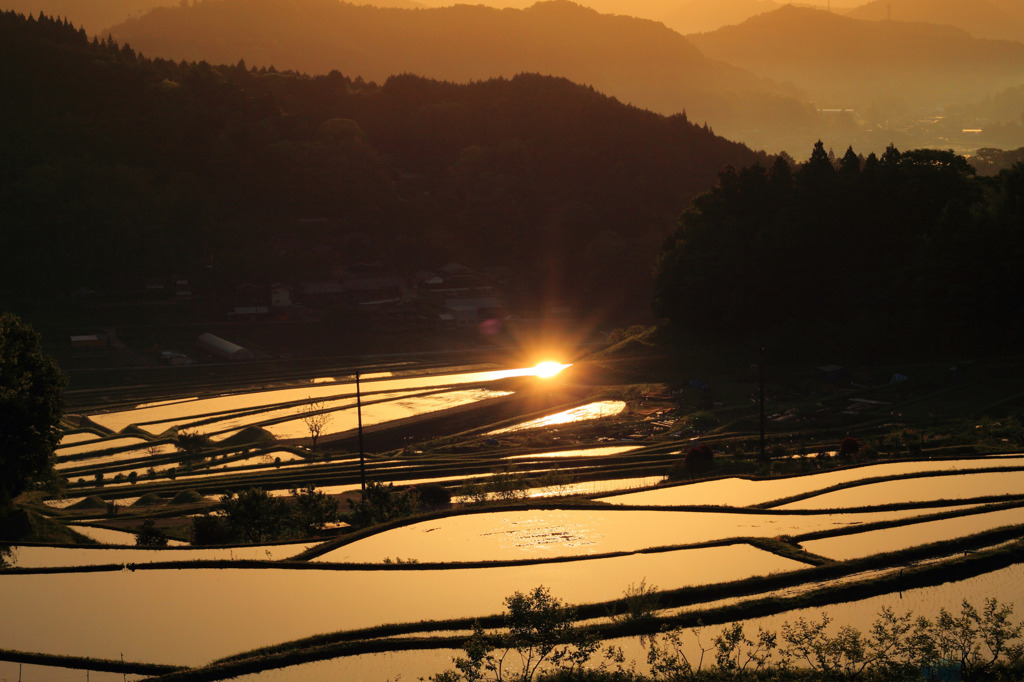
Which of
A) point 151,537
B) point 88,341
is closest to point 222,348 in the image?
point 88,341

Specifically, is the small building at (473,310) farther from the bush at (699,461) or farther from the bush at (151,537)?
the bush at (151,537)

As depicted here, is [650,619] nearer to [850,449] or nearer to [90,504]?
[850,449]

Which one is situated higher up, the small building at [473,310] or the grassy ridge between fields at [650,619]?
the small building at [473,310]

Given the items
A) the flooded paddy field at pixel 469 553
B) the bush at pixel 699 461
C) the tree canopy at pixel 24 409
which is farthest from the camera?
the bush at pixel 699 461

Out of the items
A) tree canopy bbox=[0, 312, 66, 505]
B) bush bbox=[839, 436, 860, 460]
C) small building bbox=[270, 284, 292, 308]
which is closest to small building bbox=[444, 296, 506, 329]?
small building bbox=[270, 284, 292, 308]

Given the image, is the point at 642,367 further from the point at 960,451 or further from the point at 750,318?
the point at 960,451

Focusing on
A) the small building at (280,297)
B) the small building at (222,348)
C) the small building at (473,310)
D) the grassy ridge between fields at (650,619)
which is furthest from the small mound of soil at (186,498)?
the small building at (280,297)
